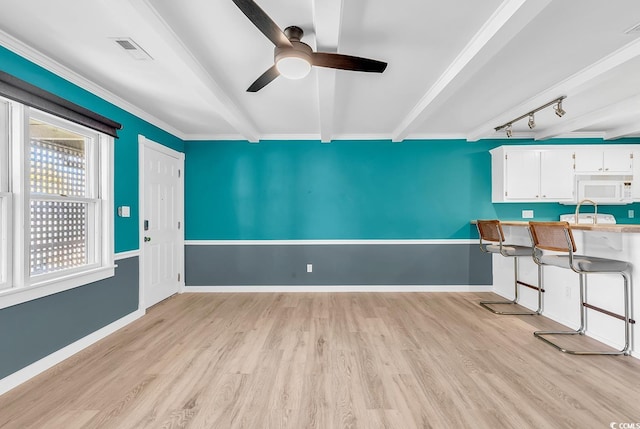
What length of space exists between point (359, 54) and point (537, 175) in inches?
141

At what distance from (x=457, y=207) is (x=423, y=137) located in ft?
4.05

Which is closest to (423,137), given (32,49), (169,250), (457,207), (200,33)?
(457,207)

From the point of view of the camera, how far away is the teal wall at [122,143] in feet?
8.27

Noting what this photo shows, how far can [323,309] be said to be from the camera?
3711mm

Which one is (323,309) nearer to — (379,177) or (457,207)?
(379,177)

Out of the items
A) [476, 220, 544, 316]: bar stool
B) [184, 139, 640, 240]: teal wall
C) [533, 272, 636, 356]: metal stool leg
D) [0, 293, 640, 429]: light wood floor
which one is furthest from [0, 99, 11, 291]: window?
[476, 220, 544, 316]: bar stool

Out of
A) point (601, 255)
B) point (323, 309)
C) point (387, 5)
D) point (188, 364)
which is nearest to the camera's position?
point (387, 5)

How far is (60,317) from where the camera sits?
8.02 ft

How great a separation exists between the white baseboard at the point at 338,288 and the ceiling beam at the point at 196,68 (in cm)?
236

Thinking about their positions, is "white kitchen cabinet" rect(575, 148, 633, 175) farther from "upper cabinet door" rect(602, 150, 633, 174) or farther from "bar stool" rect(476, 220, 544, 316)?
"bar stool" rect(476, 220, 544, 316)

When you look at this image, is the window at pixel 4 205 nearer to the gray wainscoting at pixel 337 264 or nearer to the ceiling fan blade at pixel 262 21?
the ceiling fan blade at pixel 262 21

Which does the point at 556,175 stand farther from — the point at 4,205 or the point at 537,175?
the point at 4,205

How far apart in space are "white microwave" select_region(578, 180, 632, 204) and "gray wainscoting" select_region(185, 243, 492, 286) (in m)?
1.67

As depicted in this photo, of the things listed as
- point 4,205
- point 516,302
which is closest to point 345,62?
point 4,205
